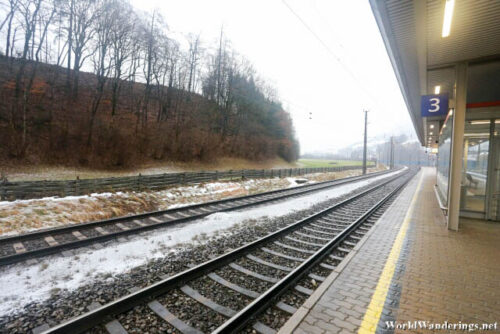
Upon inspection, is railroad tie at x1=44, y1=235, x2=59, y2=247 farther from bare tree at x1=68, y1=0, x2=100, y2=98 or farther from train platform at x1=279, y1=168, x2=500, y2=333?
bare tree at x1=68, y1=0, x2=100, y2=98

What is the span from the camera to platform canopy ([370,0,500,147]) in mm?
4895

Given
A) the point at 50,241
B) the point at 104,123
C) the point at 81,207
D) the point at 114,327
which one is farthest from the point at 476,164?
the point at 104,123

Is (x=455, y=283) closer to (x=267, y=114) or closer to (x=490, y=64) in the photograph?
(x=490, y=64)

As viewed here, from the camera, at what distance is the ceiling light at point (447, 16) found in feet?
15.2

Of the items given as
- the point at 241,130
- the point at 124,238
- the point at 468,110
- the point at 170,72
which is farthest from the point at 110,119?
the point at 468,110

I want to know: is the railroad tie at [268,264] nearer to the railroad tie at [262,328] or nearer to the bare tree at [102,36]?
the railroad tie at [262,328]

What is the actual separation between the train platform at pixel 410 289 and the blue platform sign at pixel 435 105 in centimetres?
381

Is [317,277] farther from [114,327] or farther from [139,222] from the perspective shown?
[139,222]

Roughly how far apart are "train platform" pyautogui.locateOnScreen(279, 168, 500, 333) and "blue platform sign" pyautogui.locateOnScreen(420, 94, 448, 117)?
381cm

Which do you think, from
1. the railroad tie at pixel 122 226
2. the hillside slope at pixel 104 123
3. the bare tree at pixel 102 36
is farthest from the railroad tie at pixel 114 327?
the bare tree at pixel 102 36

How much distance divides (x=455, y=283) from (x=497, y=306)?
2.09 ft

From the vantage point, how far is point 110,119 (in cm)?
2308

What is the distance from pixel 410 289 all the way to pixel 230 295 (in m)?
2.94

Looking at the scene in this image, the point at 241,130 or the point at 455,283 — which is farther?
the point at 241,130
